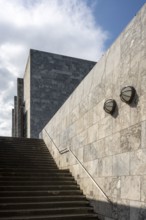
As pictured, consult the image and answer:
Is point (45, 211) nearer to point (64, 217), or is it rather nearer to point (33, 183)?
point (64, 217)

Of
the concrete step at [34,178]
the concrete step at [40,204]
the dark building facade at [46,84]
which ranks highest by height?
the dark building facade at [46,84]

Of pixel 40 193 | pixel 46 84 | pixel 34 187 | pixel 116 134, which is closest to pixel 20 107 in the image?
pixel 46 84

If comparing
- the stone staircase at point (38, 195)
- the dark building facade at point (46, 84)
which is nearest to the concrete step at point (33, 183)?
the stone staircase at point (38, 195)

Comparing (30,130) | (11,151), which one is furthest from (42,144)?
(30,130)

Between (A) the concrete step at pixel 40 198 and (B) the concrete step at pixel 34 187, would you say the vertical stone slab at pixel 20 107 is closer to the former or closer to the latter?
(B) the concrete step at pixel 34 187

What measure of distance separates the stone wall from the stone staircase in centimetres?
827

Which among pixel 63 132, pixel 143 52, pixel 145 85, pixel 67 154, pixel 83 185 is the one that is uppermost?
pixel 143 52

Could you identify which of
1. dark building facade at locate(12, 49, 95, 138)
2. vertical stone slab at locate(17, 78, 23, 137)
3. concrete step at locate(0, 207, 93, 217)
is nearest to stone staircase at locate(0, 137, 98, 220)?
concrete step at locate(0, 207, 93, 217)

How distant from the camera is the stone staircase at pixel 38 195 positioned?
5.48 m

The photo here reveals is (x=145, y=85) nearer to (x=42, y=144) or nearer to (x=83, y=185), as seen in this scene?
(x=83, y=185)

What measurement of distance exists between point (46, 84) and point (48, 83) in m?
0.15

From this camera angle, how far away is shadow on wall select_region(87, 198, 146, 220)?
412 centimetres

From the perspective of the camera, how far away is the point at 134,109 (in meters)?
4.56

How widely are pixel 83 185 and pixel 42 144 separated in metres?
5.49
